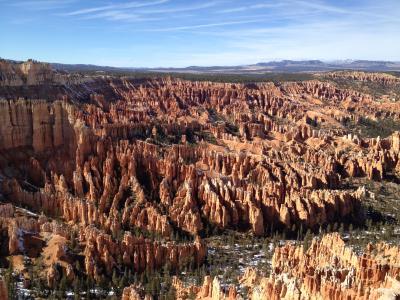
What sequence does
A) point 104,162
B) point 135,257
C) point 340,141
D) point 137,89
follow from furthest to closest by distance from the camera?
point 137,89 < point 340,141 < point 104,162 < point 135,257

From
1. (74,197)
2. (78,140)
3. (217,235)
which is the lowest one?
(217,235)

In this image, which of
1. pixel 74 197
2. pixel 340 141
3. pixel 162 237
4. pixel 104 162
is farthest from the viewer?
pixel 340 141

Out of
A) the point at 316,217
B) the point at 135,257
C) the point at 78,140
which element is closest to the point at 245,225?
the point at 316,217

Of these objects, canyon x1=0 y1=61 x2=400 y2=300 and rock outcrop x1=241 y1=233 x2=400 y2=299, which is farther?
canyon x1=0 y1=61 x2=400 y2=300

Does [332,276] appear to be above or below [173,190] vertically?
above

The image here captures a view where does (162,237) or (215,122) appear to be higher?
(215,122)

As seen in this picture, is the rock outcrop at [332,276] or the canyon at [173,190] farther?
the canyon at [173,190]

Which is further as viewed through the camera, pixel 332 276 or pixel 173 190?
pixel 173 190

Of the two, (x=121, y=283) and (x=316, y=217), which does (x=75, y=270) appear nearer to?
(x=121, y=283)
